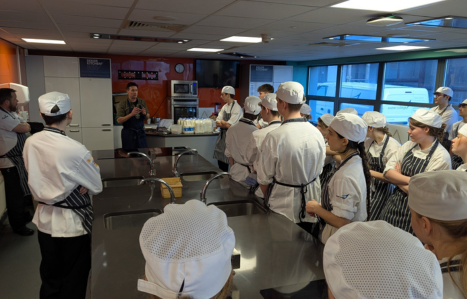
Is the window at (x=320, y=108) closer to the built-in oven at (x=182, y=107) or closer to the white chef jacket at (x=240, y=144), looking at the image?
the built-in oven at (x=182, y=107)

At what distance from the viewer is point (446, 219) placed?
3.75ft

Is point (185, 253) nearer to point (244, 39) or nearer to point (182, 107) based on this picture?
point (244, 39)

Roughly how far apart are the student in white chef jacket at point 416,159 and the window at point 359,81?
15.4 ft

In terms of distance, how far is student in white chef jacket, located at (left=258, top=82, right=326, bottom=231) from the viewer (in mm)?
2438

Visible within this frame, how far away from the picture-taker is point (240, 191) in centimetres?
288

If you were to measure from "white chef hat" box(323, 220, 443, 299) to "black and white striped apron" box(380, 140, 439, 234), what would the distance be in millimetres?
2201

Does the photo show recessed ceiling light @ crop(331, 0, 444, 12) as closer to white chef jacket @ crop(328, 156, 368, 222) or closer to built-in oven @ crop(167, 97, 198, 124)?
white chef jacket @ crop(328, 156, 368, 222)

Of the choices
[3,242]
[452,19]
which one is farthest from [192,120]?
[452,19]

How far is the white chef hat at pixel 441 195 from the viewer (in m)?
1.12

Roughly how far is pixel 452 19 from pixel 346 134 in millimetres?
1765

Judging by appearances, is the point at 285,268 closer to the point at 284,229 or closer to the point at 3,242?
the point at 284,229

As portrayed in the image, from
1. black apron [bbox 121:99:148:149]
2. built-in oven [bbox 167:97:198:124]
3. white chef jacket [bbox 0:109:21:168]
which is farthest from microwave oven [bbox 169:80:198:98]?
white chef jacket [bbox 0:109:21:168]

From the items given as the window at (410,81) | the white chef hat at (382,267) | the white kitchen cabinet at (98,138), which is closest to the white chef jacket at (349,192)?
the white chef hat at (382,267)

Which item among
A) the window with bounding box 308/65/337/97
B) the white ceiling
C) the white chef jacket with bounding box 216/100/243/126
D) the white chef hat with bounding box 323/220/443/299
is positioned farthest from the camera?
the window with bounding box 308/65/337/97
